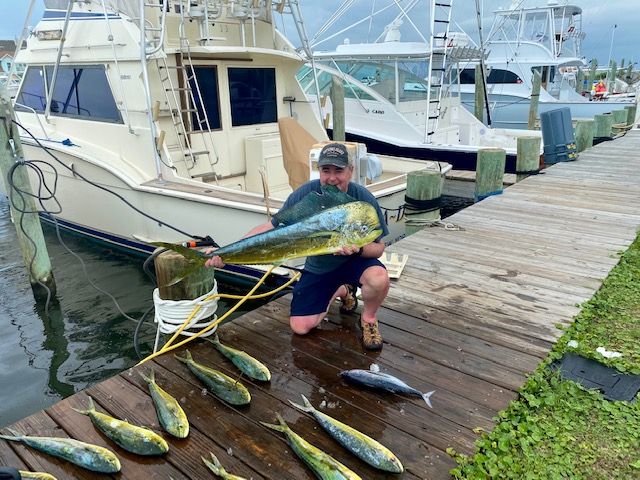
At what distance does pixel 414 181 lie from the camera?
6.06m

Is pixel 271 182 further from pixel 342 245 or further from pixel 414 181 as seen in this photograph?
pixel 342 245

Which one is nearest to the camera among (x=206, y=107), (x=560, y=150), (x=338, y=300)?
(x=338, y=300)

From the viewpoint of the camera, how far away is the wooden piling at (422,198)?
6000mm

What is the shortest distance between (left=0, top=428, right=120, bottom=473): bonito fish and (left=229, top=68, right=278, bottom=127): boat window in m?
6.37

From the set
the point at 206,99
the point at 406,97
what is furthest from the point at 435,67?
the point at 206,99

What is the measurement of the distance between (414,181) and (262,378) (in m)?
3.87

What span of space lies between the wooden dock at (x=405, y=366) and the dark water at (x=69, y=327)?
159 cm

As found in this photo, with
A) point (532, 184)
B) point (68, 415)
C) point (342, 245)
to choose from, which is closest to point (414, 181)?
point (532, 184)

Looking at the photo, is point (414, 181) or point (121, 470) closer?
point (121, 470)

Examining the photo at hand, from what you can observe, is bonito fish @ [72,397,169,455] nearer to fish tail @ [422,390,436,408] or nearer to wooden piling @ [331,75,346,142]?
fish tail @ [422,390,436,408]

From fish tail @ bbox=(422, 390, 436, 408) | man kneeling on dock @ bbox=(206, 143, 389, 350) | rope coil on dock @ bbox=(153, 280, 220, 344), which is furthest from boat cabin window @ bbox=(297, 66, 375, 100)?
fish tail @ bbox=(422, 390, 436, 408)

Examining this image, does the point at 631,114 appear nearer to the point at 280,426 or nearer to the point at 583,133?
the point at 583,133

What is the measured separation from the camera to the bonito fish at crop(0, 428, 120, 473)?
2.28 metres

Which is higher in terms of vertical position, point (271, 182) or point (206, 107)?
point (206, 107)
